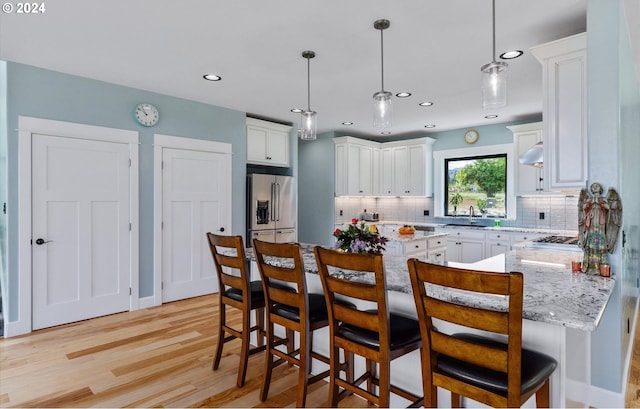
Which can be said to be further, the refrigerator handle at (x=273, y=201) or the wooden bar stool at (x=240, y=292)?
the refrigerator handle at (x=273, y=201)

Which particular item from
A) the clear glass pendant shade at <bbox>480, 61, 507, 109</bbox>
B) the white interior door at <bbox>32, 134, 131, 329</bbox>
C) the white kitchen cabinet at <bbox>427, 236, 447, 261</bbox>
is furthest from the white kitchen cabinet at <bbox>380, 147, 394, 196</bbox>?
the clear glass pendant shade at <bbox>480, 61, 507, 109</bbox>

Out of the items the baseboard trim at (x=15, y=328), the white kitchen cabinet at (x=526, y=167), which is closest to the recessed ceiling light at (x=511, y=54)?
the white kitchen cabinet at (x=526, y=167)

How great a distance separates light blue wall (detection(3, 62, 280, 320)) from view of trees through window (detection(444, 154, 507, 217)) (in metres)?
3.78

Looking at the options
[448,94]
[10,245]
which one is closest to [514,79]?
[448,94]

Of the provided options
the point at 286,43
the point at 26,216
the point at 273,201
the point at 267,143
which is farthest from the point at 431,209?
the point at 26,216

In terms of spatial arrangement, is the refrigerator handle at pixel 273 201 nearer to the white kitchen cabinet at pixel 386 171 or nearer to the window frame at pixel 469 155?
the white kitchen cabinet at pixel 386 171

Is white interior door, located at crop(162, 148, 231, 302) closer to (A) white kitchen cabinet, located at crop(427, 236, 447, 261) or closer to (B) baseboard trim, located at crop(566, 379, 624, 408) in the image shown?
(A) white kitchen cabinet, located at crop(427, 236, 447, 261)

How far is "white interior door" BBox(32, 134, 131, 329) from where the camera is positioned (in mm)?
3508

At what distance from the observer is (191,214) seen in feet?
15.0

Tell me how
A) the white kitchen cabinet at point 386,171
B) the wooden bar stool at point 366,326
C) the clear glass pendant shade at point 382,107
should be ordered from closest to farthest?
1. the wooden bar stool at point 366,326
2. the clear glass pendant shade at point 382,107
3. the white kitchen cabinet at point 386,171

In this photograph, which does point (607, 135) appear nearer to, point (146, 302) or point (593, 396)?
point (593, 396)

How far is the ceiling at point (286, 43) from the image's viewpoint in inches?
94.3

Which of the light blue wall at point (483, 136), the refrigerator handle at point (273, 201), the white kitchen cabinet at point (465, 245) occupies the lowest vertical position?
the white kitchen cabinet at point (465, 245)

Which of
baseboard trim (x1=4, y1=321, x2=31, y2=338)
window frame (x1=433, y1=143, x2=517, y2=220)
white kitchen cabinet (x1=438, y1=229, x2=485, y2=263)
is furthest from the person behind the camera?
window frame (x1=433, y1=143, x2=517, y2=220)
